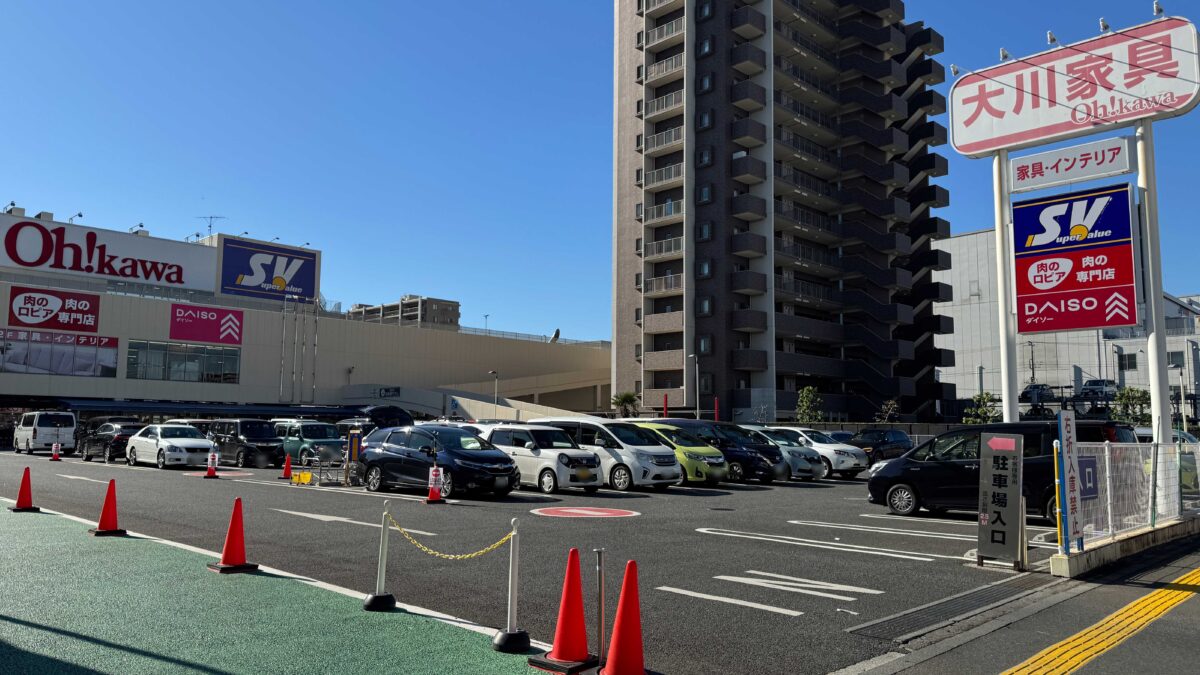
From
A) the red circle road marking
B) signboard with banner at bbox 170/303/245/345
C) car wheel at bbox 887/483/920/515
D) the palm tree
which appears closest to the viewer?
the red circle road marking

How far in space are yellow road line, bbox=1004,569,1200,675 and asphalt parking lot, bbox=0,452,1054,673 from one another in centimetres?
109

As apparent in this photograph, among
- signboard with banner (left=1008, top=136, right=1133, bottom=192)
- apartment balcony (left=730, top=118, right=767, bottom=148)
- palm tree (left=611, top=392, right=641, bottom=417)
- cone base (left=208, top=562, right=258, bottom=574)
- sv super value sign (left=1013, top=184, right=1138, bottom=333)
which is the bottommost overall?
cone base (left=208, top=562, right=258, bottom=574)

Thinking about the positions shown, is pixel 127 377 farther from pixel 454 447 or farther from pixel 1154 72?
pixel 1154 72

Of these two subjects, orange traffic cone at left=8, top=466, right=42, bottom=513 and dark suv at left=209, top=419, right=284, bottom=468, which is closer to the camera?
orange traffic cone at left=8, top=466, right=42, bottom=513

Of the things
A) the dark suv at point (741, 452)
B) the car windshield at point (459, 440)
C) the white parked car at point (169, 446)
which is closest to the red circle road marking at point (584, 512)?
the car windshield at point (459, 440)

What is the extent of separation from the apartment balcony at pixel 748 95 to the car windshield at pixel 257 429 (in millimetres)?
39595

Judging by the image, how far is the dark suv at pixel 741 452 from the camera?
78.0 feet

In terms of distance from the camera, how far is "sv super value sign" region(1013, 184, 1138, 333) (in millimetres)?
16078

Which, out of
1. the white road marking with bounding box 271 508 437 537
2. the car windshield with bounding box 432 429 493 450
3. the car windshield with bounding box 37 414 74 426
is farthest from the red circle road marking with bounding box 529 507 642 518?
the car windshield with bounding box 37 414 74 426

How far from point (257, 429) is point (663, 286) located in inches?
1389

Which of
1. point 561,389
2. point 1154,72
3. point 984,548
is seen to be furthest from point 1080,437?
point 561,389

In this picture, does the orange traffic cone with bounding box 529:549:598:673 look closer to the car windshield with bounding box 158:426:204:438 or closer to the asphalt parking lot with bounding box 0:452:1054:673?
the asphalt parking lot with bounding box 0:452:1054:673

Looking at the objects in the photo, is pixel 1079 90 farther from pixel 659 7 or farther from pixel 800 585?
pixel 659 7

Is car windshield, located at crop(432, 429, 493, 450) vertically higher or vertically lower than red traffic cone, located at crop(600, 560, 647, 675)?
higher
